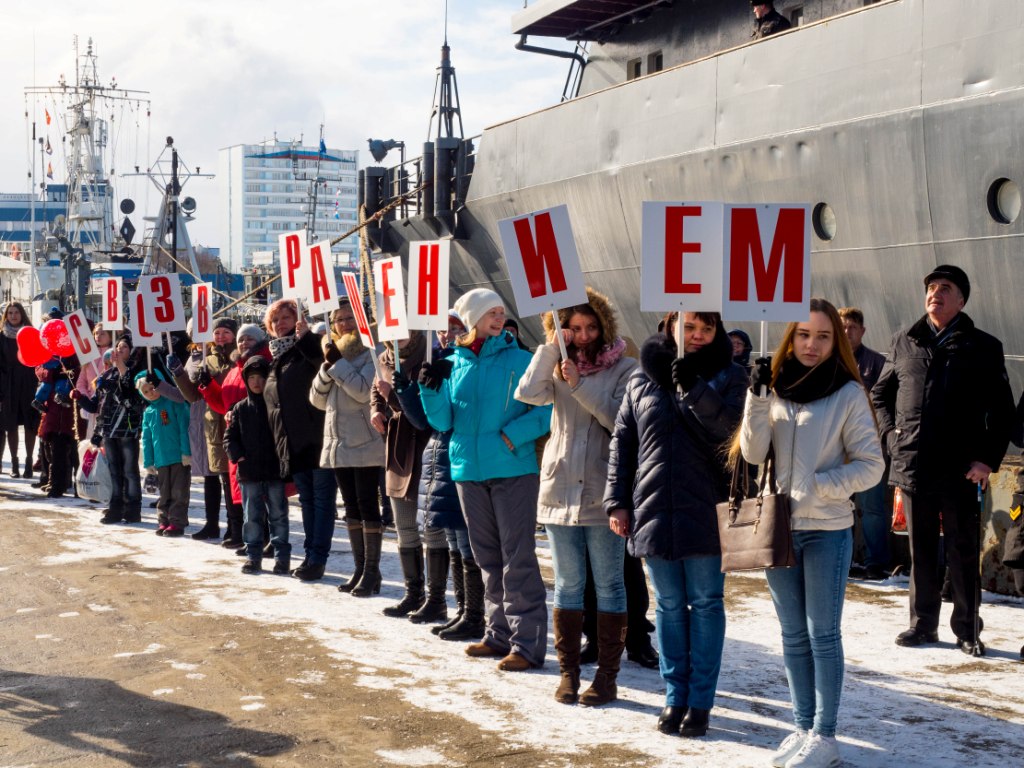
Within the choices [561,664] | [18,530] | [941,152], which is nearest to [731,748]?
[561,664]

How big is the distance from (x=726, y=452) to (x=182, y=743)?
2.46 m

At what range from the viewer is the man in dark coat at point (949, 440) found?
6430 mm

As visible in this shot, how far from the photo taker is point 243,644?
262 inches

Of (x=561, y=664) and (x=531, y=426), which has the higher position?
(x=531, y=426)

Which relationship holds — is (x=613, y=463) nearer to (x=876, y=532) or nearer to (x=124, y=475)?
(x=876, y=532)

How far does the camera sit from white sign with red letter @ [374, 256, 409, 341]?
24.2ft

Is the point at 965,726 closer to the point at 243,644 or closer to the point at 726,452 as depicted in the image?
the point at 726,452

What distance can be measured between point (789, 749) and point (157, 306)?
7551 mm

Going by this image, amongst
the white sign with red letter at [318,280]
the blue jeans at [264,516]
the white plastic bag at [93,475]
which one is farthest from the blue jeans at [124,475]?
the white sign with red letter at [318,280]

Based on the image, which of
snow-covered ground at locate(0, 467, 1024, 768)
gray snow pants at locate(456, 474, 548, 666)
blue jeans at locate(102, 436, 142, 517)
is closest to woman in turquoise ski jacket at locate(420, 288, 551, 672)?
gray snow pants at locate(456, 474, 548, 666)

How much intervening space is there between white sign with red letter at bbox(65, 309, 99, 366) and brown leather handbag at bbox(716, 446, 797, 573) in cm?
929

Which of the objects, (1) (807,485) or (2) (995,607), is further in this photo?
(2) (995,607)

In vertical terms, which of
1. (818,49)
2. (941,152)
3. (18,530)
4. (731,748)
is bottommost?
(731,748)

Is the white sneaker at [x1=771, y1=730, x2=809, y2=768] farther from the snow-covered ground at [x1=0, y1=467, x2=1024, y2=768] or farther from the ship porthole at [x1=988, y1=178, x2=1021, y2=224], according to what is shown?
the ship porthole at [x1=988, y1=178, x2=1021, y2=224]
